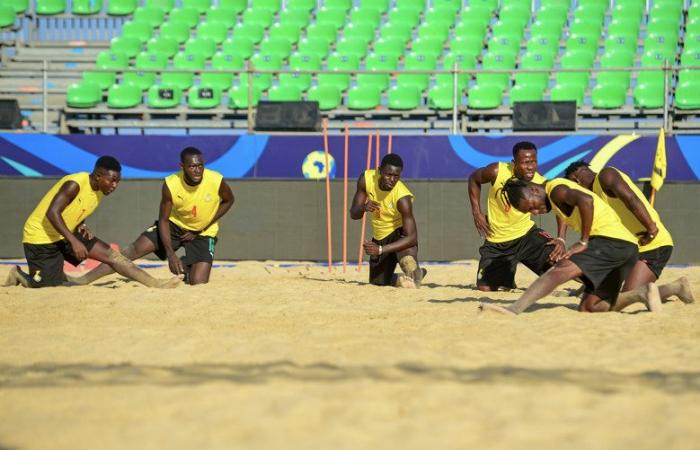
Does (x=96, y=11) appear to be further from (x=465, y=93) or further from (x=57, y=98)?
(x=465, y=93)

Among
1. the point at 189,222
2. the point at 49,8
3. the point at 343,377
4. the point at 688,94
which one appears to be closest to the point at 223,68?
the point at 49,8

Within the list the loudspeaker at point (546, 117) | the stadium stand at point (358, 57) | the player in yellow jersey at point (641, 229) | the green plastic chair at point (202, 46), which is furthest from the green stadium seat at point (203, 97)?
the player in yellow jersey at point (641, 229)

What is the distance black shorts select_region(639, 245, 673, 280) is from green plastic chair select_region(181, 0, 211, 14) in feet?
46.8

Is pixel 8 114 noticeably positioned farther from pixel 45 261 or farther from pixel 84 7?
pixel 45 261

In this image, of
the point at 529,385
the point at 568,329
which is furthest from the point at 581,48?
the point at 529,385

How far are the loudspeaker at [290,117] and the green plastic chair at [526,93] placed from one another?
3.83 metres

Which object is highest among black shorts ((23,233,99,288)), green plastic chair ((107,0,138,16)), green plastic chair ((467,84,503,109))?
green plastic chair ((107,0,138,16))

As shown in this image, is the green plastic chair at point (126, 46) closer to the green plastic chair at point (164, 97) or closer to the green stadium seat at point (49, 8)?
the green stadium seat at point (49, 8)

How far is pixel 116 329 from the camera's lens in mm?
6809

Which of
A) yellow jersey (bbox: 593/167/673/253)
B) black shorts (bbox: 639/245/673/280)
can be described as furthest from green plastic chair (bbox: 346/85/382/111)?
black shorts (bbox: 639/245/673/280)

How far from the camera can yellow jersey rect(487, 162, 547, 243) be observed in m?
10.2

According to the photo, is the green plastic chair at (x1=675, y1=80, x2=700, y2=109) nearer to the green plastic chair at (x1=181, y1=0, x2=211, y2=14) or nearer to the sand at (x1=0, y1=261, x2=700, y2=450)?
the sand at (x1=0, y1=261, x2=700, y2=450)

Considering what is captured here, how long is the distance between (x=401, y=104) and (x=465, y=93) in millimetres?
1179

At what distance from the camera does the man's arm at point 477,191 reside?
1017 centimetres
